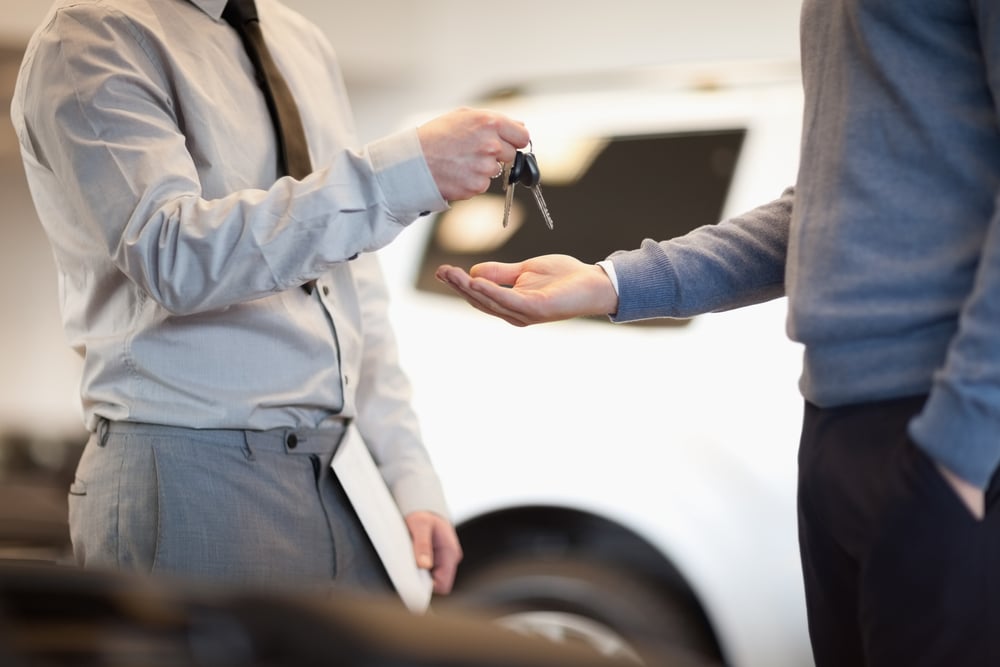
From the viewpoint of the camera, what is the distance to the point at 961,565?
3.47 feet

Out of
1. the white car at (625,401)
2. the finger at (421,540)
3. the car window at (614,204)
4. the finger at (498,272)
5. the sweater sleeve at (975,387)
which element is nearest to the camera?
the sweater sleeve at (975,387)

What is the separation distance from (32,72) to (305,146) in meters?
0.34

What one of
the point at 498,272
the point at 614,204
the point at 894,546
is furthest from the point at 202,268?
the point at 614,204

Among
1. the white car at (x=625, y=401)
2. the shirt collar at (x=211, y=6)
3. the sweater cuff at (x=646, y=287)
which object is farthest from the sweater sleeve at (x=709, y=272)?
the white car at (x=625, y=401)

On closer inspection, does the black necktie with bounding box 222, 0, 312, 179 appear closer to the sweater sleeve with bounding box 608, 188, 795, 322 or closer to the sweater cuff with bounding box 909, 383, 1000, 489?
the sweater sleeve with bounding box 608, 188, 795, 322

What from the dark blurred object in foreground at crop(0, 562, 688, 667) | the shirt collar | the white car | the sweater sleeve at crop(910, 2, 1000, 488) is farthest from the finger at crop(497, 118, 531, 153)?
the white car

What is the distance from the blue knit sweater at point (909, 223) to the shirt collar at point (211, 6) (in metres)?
0.80

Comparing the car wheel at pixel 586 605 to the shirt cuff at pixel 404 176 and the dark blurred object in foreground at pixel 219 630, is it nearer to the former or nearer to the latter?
the shirt cuff at pixel 404 176

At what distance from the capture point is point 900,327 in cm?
114

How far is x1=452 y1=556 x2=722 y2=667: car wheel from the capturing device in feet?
8.18

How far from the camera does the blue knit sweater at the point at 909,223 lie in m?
1.05

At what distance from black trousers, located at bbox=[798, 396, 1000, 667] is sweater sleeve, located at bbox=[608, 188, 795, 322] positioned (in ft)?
0.81

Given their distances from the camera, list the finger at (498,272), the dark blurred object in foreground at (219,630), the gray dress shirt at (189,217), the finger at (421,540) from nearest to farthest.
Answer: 1. the dark blurred object in foreground at (219,630)
2. the gray dress shirt at (189,217)
3. the finger at (498,272)
4. the finger at (421,540)

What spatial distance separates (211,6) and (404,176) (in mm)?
414
